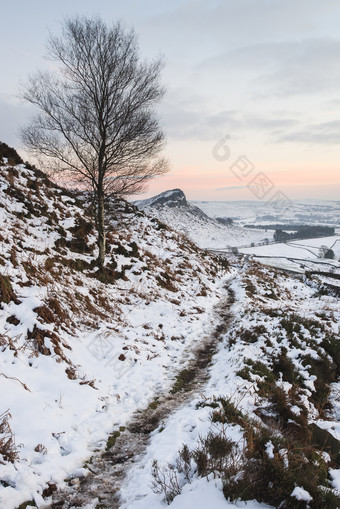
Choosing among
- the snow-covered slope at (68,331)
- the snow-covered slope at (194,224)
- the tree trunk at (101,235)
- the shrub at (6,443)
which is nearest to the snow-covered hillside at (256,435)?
the snow-covered slope at (68,331)

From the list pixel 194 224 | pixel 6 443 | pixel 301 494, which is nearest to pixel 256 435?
pixel 301 494

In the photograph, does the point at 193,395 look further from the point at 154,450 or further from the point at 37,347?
the point at 37,347

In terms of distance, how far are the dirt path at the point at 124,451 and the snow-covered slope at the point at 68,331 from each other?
0.79 ft

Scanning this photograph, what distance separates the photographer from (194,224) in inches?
A: 5822

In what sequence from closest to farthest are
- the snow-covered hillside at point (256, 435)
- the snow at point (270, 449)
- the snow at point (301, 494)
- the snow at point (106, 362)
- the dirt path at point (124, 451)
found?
the snow at point (301, 494), the snow-covered hillside at point (256, 435), the dirt path at point (124, 451), the snow at point (270, 449), the snow at point (106, 362)

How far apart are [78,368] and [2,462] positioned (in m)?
2.93

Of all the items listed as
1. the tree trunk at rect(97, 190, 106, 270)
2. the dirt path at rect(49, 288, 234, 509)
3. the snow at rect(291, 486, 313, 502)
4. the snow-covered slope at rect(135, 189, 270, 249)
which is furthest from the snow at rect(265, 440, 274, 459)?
the snow-covered slope at rect(135, 189, 270, 249)

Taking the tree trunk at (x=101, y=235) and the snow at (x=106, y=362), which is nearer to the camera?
the snow at (x=106, y=362)

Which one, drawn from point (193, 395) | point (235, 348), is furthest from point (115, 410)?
point (235, 348)

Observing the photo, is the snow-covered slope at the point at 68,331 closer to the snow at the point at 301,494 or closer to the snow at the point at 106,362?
the snow at the point at 106,362

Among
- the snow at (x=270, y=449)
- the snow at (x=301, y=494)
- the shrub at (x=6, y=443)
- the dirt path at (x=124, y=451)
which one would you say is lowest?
the dirt path at (x=124, y=451)

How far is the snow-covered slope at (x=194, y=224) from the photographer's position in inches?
5251

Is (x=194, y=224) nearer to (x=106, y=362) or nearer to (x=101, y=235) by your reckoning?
(x=101, y=235)

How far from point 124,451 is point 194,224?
146 meters
